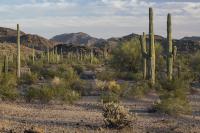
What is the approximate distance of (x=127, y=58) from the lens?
41.1 metres

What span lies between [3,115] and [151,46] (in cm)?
1363

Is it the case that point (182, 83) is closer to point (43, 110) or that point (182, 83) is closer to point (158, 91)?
point (158, 91)

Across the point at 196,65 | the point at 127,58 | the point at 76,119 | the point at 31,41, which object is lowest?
the point at 76,119

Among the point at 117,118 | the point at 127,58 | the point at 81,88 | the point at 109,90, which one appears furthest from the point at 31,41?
the point at 117,118

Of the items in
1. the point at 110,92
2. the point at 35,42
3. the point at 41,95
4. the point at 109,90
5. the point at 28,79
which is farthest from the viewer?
the point at 35,42

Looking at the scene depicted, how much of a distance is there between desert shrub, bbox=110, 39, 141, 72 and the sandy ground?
1843 centimetres

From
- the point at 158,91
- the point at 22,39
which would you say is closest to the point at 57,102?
the point at 158,91

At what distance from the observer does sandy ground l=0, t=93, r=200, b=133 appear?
1435cm

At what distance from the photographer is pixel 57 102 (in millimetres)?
21844

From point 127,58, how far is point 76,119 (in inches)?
973

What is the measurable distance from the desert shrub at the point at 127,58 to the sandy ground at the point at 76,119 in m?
18.4

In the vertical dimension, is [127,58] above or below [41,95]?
above

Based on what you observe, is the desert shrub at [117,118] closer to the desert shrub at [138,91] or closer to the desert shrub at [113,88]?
the desert shrub at [138,91]

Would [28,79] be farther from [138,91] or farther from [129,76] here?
[138,91]
